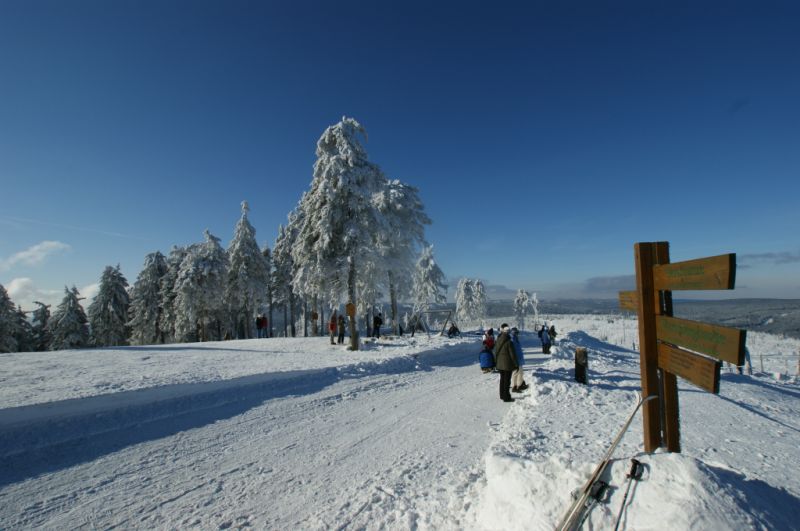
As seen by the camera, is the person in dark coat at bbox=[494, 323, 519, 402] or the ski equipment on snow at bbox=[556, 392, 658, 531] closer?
the ski equipment on snow at bbox=[556, 392, 658, 531]

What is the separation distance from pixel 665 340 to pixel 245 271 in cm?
3535

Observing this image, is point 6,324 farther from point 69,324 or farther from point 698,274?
point 698,274

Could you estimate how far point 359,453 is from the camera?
580cm

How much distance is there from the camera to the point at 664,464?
3.00 meters

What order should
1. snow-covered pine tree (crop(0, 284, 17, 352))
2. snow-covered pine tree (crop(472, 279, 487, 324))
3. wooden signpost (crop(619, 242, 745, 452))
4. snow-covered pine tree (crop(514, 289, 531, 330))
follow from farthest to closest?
snow-covered pine tree (crop(514, 289, 531, 330)) < snow-covered pine tree (crop(472, 279, 487, 324)) < snow-covered pine tree (crop(0, 284, 17, 352)) < wooden signpost (crop(619, 242, 745, 452))

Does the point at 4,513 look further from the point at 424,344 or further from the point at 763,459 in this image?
the point at 424,344

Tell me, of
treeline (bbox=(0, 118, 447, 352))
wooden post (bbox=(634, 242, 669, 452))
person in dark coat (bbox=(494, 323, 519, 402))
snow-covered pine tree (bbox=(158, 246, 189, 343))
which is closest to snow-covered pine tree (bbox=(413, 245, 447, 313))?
treeline (bbox=(0, 118, 447, 352))

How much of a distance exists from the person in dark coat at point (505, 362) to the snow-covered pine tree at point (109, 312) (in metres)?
39.2

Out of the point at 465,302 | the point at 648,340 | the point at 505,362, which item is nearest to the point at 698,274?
the point at 648,340

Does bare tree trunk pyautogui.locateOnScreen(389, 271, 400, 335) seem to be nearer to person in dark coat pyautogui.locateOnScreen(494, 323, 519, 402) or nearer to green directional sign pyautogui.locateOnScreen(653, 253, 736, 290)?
person in dark coat pyautogui.locateOnScreen(494, 323, 519, 402)

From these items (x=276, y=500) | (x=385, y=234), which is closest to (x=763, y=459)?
(x=276, y=500)

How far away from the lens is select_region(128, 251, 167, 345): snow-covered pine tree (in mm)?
35469

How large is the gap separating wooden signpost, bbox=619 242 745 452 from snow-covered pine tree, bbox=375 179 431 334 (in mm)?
19117

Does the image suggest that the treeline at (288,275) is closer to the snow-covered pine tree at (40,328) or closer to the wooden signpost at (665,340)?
the snow-covered pine tree at (40,328)
